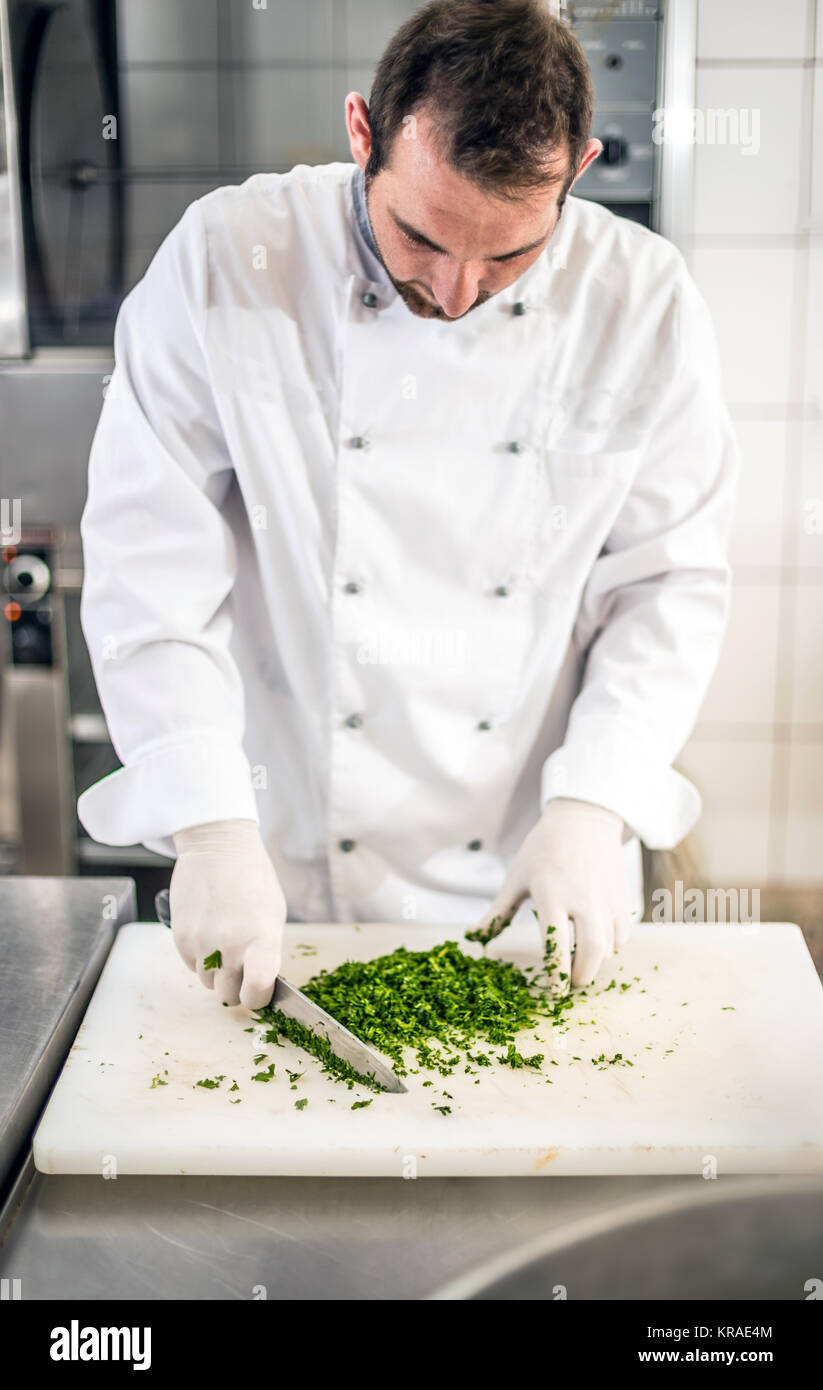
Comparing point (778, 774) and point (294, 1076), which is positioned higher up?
point (294, 1076)

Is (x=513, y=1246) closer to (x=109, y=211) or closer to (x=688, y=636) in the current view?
(x=688, y=636)

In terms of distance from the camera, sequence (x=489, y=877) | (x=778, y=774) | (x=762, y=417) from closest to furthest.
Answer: (x=489, y=877) → (x=762, y=417) → (x=778, y=774)

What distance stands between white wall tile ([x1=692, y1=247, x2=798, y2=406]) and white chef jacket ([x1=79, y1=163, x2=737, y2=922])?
48.2 inches

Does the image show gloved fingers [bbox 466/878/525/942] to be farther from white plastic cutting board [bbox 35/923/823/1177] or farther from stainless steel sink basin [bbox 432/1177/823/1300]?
stainless steel sink basin [bbox 432/1177/823/1300]

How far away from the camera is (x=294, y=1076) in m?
1.02

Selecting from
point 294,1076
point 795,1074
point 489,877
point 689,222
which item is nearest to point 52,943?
point 294,1076

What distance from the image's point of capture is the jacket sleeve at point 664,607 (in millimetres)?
1377

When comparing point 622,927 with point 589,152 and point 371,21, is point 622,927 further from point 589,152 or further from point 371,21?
point 371,21

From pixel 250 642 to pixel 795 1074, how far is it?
0.82m

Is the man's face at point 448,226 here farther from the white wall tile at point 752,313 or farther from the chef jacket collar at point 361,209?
the white wall tile at point 752,313

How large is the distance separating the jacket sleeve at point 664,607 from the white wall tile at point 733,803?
4.54ft

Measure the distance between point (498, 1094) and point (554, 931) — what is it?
235 millimetres

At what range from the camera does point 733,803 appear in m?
2.85

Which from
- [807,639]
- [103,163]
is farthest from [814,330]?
[103,163]
